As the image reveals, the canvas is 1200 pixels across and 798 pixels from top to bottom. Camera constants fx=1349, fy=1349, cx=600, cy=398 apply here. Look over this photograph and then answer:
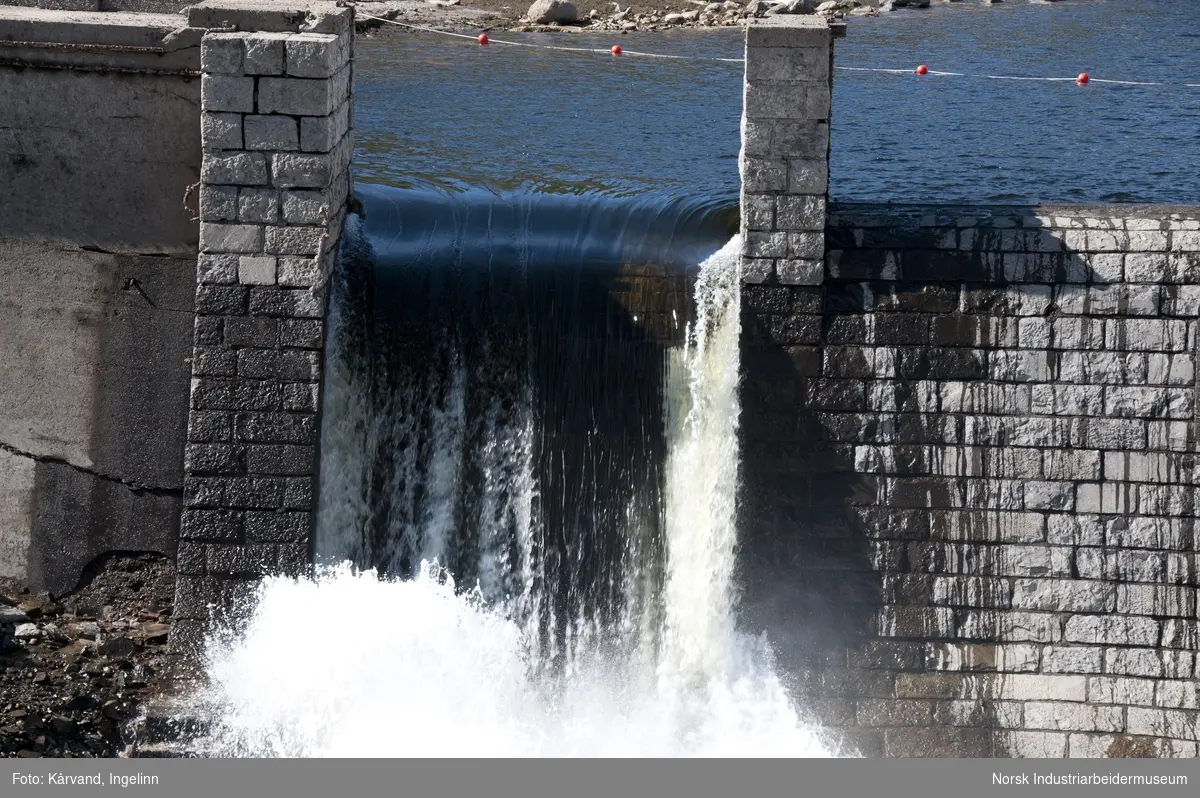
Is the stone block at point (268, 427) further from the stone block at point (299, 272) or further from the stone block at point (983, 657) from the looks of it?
the stone block at point (983, 657)

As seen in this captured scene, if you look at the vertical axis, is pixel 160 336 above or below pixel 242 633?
above

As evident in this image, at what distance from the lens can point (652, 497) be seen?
25.6 ft

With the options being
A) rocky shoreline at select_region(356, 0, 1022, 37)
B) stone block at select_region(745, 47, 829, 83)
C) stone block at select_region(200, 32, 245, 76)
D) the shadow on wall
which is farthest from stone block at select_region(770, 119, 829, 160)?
rocky shoreline at select_region(356, 0, 1022, 37)

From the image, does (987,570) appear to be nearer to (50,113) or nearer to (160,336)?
(160,336)

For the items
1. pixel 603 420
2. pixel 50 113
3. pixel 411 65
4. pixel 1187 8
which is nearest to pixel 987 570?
pixel 603 420

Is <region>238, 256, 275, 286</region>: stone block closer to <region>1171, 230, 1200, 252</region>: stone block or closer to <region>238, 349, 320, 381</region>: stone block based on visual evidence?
<region>238, 349, 320, 381</region>: stone block

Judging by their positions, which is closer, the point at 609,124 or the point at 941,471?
the point at 941,471

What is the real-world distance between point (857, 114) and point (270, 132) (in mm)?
7478

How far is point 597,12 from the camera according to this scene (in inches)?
696

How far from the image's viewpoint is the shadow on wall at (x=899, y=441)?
25.0 feet

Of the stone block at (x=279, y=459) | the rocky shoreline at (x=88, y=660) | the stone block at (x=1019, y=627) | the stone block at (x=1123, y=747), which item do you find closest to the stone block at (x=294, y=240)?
the stone block at (x=279, y=459)

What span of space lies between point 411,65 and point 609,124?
3.13 meters

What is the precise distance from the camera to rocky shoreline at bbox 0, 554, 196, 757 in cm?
736

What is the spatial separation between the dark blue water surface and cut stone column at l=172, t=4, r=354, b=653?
2375 mm
